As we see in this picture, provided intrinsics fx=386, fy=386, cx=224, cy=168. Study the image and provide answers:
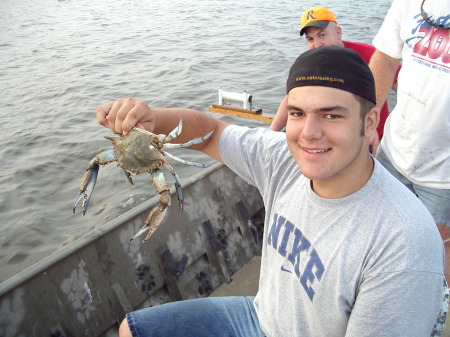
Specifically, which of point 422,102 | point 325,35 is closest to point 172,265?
point 422,102

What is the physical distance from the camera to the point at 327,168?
1.84 m

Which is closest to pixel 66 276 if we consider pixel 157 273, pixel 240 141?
pixel 157 273

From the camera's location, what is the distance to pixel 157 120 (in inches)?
103

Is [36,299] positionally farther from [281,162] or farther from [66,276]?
[281,162]

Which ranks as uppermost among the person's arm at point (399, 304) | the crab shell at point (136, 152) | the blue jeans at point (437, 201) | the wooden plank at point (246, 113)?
the crab shell at point (136, 152)

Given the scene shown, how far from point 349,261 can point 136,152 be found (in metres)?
1.33

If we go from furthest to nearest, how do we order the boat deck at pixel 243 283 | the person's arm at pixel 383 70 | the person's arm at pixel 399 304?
1. the boat deck at pixel 243 283
2. the person's arm at pixel 383 70
3. the person's arm at pixel 399 304

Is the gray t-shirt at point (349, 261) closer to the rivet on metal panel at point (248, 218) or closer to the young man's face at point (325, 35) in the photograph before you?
the rivet on metal panel at point (248, 218)

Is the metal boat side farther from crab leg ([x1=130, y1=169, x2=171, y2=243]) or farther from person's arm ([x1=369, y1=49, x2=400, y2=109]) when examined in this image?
person's arm ([x1=369, y1=49, x2=400, y2=109])

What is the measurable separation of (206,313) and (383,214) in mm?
1311

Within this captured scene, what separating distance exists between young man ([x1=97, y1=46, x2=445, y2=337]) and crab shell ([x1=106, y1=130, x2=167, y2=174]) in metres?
0.09

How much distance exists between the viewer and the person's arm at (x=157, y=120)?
234 centimetres

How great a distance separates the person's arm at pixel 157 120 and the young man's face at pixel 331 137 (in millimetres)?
921

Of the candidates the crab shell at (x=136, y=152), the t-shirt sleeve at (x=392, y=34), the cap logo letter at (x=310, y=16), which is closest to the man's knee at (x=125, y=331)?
the crab shell at (x=136, y=152)
